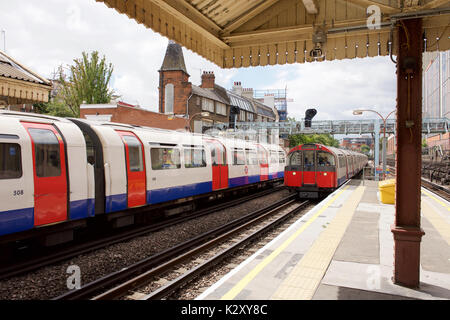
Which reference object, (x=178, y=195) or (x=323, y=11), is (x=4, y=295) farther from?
(x=323, y=11)

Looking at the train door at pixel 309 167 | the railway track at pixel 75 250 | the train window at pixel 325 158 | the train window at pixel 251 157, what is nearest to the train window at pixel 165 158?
the railway track at pixel 75 250

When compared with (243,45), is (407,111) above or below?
below

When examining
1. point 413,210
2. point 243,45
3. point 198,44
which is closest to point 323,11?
point 243,45

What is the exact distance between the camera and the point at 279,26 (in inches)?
232

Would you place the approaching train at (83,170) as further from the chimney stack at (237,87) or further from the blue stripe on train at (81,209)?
the chimney stack at (237,87)

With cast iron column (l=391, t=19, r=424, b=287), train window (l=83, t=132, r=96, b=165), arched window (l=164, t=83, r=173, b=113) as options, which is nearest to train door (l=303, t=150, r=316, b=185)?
train window (l=83, t=132, r=96, b=165)

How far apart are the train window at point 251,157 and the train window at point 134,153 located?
907 cm

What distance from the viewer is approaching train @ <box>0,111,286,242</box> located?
20.0 ft

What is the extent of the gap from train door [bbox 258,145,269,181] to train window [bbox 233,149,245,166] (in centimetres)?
267

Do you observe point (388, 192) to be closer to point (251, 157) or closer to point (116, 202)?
point (251, 157)

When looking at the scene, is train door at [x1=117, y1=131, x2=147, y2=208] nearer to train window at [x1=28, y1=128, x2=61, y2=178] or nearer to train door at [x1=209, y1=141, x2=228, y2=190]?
train window at [x1=28, y1=128, x2=61, y2=178]

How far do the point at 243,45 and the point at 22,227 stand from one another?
5.63 meters

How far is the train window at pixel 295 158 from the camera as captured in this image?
16281 millimetres

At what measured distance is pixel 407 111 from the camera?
14.7ft
